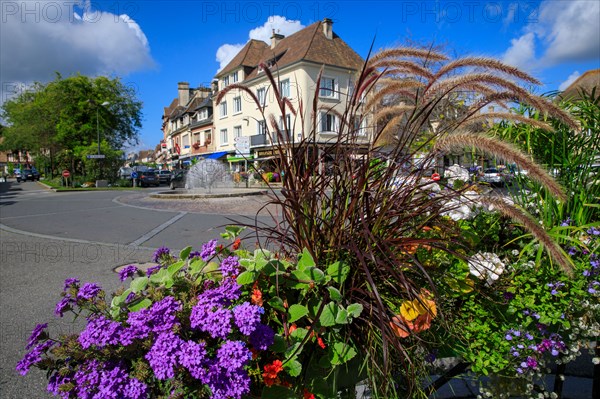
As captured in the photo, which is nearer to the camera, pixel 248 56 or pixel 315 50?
pixel 315 50

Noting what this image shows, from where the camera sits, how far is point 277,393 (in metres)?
1.26

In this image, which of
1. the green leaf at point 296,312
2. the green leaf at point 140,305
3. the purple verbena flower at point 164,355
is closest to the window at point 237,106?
the green leaf at point 140,305

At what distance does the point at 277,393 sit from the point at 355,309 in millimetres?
354

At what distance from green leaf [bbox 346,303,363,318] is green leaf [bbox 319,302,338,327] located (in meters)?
0.04

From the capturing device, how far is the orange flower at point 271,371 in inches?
48.8

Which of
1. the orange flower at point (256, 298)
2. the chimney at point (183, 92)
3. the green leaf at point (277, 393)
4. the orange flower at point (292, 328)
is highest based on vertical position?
the chimney at point (183, 92)

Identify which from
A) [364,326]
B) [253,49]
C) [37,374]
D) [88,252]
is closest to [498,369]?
[364,326]

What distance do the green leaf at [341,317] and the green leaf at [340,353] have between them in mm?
125

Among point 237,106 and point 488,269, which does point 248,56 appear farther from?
point 488,269

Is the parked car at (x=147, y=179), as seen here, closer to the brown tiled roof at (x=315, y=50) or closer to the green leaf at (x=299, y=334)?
the brown tiled roof at (x=315, y=50)

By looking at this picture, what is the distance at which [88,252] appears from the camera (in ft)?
23.2

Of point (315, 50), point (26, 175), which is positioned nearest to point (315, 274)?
point (315, 50)

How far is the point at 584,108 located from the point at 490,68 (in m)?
0.66

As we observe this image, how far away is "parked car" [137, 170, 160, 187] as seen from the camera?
121 ft
